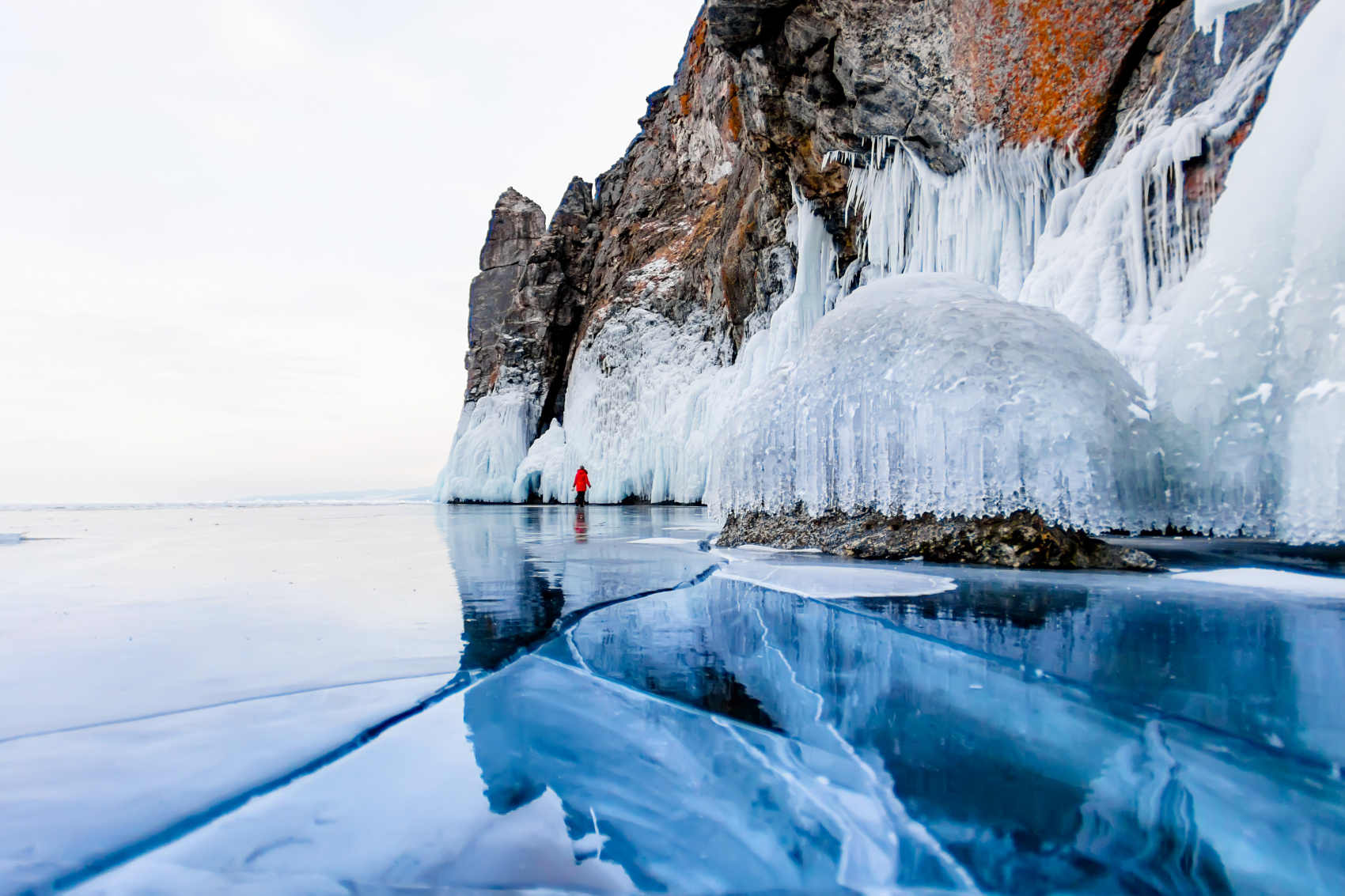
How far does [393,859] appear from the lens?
24.9 inches

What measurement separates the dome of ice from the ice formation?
115 inches

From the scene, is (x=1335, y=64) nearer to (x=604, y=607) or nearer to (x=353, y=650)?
(x=604, y=607)

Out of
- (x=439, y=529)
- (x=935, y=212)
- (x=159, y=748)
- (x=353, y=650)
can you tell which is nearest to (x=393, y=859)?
(x=159, y=748)

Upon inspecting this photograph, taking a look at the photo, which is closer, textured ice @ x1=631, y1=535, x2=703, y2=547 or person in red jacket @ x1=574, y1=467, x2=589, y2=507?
textured ice @ x1=631, y1=535, x2=703, y2=547

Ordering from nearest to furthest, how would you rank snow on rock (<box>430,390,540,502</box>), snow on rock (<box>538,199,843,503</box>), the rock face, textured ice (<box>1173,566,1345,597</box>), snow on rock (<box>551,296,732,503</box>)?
textured ice (<box>1173,566,1345,597</box>) < snow on rock (<box>538,199,843,503</box>) < snow on rock (<box>551,296,732,503</box>) < snow on rock (<box>430,390,540,502</box>) < the rock face

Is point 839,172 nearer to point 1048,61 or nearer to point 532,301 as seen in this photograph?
point 1048,61

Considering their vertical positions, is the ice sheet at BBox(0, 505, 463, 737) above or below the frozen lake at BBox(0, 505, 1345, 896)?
below

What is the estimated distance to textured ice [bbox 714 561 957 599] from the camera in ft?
6.94

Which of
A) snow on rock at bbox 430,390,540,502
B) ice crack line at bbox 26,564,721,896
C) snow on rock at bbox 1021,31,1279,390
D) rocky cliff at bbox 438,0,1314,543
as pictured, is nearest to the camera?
ice crack line at bbox 26,564,721,896

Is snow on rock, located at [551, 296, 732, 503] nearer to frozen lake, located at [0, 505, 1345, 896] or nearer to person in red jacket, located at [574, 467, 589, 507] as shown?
person in red jacket, located at [574, 467, 589, 507]

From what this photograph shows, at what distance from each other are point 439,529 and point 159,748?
568cm

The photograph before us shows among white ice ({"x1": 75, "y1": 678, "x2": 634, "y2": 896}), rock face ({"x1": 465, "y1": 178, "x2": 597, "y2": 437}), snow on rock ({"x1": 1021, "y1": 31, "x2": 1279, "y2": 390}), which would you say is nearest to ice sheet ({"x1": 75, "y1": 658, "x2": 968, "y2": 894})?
white ice ({"x1": 75, "y1": 678, "x2": 634, "y2": 896})

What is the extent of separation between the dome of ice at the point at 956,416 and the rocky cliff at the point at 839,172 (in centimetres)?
71

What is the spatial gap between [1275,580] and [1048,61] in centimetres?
539
